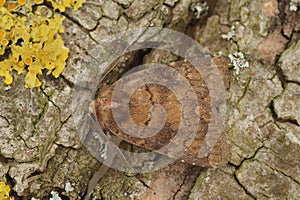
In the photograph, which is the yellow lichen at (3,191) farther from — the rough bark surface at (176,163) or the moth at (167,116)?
the moth at (167,116)

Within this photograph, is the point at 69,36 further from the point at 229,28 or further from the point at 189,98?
the point at 229,28

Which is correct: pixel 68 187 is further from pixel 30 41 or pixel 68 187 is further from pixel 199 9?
pixel 199 9

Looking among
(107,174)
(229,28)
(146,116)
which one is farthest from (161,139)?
(229,28)

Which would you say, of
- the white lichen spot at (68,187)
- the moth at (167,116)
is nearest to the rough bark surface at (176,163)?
the white lichen spot at (68,187)

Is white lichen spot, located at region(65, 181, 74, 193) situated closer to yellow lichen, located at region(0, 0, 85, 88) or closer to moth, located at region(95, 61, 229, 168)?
moth, located at region(95, 61, 229, 168)

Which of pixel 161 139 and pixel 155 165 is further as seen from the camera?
pixel 155 165

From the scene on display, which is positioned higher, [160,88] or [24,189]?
[160,88]

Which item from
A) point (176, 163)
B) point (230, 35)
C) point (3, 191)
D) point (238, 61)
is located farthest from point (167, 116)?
point (3, 191)

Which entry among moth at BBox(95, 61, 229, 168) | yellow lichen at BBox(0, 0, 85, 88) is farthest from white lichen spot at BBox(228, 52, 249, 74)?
yellow lichen at BBox(0, 0, 85, 88)
